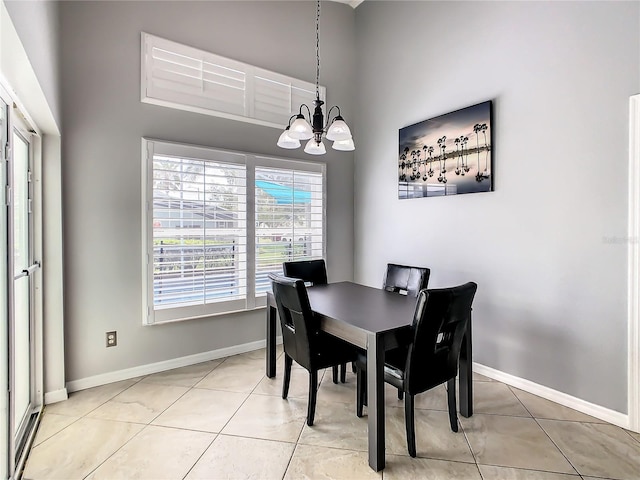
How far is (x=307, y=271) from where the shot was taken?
3.22 meters

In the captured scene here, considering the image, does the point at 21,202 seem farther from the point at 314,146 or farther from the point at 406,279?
the point at 406,279

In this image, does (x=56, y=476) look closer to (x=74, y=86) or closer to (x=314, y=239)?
(x=74, y=86)

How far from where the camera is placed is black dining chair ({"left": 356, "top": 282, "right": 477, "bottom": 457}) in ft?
5.85

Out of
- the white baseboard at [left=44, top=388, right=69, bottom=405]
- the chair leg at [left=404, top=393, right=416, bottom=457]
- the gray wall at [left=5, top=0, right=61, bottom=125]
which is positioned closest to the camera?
the gray wall at [left=5, top=0, right=61, bottom=125]

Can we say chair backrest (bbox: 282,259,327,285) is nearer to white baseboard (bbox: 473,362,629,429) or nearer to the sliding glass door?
white baseboard (bbox: 473,362,629,429)

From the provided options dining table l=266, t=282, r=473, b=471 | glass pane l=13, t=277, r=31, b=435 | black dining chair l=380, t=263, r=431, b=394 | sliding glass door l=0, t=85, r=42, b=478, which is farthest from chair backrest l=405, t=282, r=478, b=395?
glass pane l=13, t=277, r=31, b=435

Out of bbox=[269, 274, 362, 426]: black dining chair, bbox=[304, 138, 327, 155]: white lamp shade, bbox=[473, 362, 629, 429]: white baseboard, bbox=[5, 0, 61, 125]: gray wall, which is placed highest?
bbox=[5, 0, 61, 125]: gray wall

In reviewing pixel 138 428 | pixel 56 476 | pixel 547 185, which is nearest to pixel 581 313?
pixel 547 185

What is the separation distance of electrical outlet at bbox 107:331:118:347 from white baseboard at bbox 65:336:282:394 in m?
0.23

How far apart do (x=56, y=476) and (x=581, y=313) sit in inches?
128

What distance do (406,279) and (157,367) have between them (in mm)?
2260

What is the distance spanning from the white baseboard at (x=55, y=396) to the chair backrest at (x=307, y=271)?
1.84 m

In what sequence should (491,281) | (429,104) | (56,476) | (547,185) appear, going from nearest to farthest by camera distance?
(56,476)
(547,185)
(491,281)
(429,104)

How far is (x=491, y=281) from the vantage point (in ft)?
9.47
